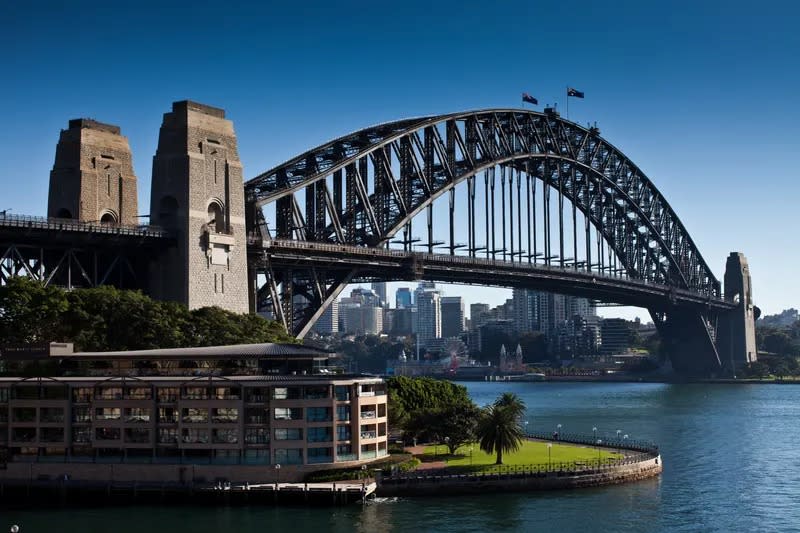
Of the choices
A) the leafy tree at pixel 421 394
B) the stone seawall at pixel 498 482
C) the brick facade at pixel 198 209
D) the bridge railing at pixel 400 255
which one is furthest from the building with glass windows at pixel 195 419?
the bridge railing at pixel 400 255

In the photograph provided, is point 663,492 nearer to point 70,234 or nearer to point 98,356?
point 98,356

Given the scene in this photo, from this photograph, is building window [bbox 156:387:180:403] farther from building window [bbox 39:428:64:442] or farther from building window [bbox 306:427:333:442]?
building window [bbox 306:427:333:442]

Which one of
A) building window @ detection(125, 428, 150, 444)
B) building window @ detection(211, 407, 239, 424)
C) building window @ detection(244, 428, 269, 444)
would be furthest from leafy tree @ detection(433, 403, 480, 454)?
building window @ detection(125, 428, 150, 444)

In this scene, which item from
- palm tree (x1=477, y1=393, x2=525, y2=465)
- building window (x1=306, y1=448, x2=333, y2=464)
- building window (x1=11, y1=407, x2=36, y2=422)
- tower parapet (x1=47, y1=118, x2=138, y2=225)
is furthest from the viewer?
tower parapet (x1=47, y1=118, x2=138, y2=225)

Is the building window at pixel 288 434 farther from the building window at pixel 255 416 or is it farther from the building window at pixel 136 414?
the building window at pixel 136 414

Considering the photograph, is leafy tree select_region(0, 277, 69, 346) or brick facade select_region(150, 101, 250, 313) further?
brick facade select_region(150, 101, 250, 313)

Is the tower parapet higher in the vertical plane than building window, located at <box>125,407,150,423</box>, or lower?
higher

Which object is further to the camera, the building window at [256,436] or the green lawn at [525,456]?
the green lawn at [525,456]
